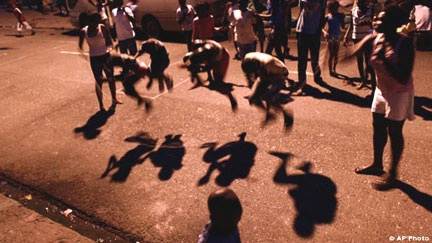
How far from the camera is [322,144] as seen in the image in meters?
5.40

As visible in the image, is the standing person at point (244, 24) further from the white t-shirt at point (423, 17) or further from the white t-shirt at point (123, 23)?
the white t-shirt at point (423, 17)

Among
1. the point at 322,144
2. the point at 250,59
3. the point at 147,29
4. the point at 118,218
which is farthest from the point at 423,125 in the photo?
the point at 147,29

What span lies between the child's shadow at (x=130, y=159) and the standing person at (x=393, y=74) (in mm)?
3482

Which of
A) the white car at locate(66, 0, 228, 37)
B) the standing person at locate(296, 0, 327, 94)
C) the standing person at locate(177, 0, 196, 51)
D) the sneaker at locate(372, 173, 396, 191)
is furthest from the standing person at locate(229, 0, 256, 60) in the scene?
the white car at locate(66, 0, 228, 37)

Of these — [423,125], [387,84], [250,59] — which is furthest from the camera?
[423,125]

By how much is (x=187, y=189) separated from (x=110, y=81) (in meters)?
3.71

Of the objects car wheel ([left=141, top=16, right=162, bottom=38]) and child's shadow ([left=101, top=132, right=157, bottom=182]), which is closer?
child's shadow ([left=101, top=132, right=157, bottom=182])

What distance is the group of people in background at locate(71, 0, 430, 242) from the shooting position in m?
3.60

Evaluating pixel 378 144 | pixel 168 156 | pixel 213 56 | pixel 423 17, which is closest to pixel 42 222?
pixel 168 156

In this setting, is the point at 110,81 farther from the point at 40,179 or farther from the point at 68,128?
the point at 40,179

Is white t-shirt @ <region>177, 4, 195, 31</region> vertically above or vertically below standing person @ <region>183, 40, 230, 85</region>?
above

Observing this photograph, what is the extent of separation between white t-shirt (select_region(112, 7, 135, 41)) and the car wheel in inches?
210

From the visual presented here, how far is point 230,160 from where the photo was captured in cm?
523

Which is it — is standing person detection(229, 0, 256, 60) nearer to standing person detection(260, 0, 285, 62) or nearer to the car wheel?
standing person detection(260, 0, 285, 62)
